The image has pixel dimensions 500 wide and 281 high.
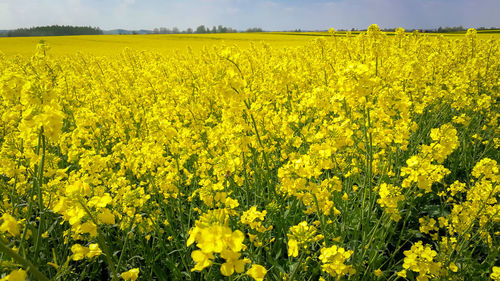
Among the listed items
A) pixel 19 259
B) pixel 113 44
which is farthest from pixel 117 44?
pixel 19 259

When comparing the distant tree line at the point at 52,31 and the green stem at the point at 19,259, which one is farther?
the distant tree line at the point at 52,31

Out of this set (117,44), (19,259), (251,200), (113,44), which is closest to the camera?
(19,259)

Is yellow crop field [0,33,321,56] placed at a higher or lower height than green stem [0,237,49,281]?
higher

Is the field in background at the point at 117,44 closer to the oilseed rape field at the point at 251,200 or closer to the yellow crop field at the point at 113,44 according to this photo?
the yellow crop field at the point at 113,44

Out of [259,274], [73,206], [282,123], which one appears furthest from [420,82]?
[73,206]

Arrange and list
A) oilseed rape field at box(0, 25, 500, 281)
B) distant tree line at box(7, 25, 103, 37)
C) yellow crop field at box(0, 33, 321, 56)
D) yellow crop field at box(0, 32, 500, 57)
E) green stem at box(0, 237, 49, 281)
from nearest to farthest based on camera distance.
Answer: green stem at box(0, 237, 49, 281)
oilseed rape field at box(0, 25, 500, 281)
yellow crop field at box(0, 32, 500, 57)
yellow crop field at box(0, 33, 321, 56)
distant tree line at box(7, 25, 103, 37)

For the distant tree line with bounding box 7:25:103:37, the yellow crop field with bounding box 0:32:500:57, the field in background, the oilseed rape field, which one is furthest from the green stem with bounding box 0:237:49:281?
the distant tree line with bounding box 7:25:103:37

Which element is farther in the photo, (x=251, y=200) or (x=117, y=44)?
(x=117, y=44)

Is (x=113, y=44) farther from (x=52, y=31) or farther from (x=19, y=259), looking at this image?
(x=52, y=31)

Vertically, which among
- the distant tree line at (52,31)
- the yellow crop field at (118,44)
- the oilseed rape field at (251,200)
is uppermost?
the distant tree line at (52,31)

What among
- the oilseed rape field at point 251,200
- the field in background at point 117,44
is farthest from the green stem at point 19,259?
the field in background at point 117,44

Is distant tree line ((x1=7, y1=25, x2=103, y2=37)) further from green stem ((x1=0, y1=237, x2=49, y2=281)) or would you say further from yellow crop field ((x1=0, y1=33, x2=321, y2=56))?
green stem ((x1=0, y1=237, x2=49, y2=281))

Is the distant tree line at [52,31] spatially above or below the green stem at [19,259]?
above

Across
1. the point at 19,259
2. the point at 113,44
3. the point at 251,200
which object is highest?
the point at 113,44
